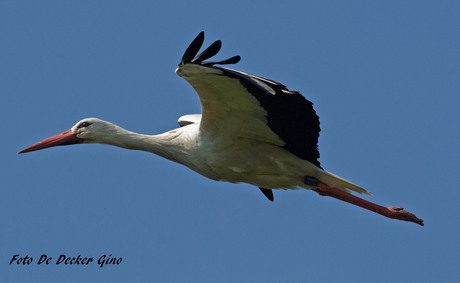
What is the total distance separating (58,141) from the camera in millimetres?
7852

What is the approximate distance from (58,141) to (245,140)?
190 centimetres

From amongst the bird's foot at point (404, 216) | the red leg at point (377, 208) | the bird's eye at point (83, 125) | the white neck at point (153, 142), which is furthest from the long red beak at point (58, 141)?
the bird's foot at point (404, 216)

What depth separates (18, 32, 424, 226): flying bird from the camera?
6.72 meters

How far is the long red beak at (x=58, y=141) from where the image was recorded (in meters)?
7.79

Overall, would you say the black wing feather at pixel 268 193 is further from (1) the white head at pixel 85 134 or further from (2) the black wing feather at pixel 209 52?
(2) the black wing feather at pixel 209 52

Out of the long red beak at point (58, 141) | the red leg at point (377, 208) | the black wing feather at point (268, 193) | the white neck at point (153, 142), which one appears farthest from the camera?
the black wing feather at point (268, 193)

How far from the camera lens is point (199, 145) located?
7191 millimetres

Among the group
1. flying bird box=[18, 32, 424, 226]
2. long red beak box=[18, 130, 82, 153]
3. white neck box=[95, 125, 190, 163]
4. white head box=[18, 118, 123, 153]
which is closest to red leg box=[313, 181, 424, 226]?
flying bird box=[18, 32, 424, 226]

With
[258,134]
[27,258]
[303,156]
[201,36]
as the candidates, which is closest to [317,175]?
[303,156]

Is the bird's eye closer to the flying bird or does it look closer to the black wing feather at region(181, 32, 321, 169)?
the flying bird

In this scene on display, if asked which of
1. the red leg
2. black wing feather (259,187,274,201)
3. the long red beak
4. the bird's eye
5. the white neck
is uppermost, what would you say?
the red leg

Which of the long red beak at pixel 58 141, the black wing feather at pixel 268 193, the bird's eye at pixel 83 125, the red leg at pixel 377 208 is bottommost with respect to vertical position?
the long red beak at pixel 58 141

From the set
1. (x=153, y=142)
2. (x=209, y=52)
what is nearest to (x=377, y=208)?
(x=153, y=142)

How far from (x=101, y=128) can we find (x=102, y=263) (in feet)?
4.26
